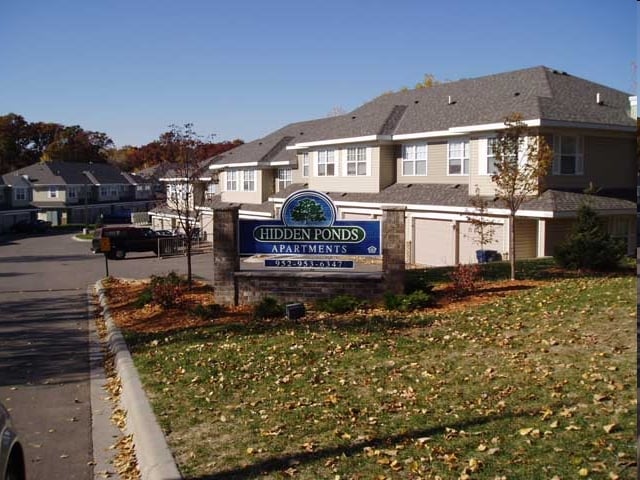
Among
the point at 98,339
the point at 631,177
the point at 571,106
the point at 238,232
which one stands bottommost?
the point at 98,339

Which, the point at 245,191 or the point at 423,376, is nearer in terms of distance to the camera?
the point at 423,376

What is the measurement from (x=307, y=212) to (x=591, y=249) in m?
7.21

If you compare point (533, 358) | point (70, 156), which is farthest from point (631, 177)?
point (70, 156)

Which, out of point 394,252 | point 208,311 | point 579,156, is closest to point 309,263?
point 394,252

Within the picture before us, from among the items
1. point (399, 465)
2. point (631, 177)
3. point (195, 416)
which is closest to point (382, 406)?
point (399, 465)

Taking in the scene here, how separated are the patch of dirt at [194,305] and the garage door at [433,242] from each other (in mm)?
12471

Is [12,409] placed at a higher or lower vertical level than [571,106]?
lower

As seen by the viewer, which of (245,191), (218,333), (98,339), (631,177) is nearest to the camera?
(218,333)

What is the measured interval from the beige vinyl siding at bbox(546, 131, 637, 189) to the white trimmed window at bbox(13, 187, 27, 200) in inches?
2781

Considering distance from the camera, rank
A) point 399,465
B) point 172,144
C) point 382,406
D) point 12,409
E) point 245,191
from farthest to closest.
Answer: point 245,191
point 172,144
point 12,409
point 382,406
point 399,465

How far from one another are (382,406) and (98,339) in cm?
875

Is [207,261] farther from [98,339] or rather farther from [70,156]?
[70,156]

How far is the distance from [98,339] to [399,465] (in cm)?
1009

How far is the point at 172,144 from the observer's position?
64.9 feet
